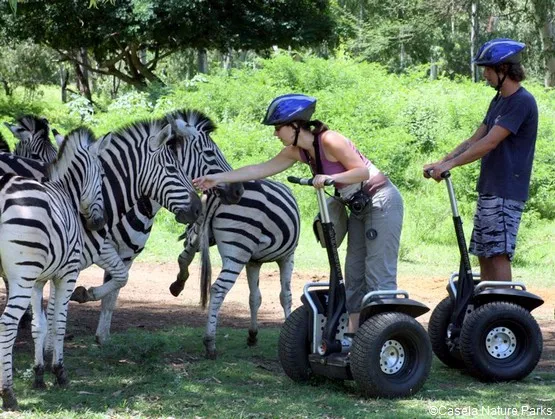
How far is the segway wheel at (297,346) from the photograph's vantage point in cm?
642

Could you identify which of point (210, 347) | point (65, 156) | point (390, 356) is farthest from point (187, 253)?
point (390, 356)

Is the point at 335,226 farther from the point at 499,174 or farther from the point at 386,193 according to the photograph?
the point at 499,174

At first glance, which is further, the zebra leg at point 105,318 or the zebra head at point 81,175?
the zebra leg at point 105,318

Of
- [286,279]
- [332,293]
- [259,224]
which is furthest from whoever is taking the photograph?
[286,279]

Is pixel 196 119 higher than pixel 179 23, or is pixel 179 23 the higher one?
pixel 179 23

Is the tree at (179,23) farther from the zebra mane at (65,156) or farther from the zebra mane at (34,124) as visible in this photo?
the zebra mane at (65,156)

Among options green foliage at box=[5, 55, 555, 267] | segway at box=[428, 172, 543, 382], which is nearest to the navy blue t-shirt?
segway at box=[428, 172, 543, 382]

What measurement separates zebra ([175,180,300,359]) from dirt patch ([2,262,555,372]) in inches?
58.4

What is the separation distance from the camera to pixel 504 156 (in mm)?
6867

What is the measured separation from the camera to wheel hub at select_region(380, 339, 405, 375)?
6.13 m

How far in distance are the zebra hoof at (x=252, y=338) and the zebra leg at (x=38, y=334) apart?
232 centimetres

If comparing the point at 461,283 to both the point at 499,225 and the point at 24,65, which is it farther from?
the point at 24,65

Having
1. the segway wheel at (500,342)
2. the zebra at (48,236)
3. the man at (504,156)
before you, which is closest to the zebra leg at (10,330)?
the zebra at (48,236)

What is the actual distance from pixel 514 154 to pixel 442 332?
154cm
